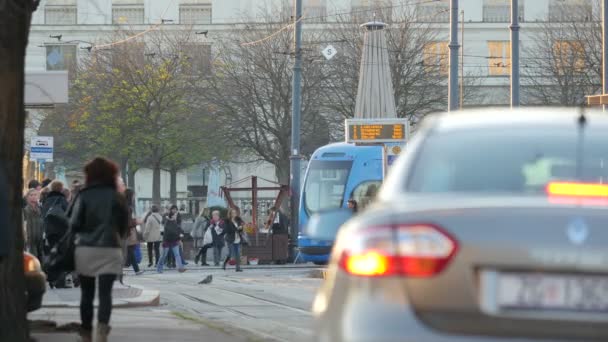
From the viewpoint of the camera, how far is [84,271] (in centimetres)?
1138

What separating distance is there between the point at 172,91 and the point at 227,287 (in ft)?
110

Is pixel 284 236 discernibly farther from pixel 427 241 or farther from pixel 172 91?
pixel 427 241

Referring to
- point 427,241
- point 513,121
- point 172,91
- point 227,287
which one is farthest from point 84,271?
point 172,91

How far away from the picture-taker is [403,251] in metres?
4.89

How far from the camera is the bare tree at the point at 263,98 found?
180 ft

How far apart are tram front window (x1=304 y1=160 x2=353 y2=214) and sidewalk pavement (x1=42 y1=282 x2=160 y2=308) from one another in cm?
1659

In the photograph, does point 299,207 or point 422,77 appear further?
point 422,77

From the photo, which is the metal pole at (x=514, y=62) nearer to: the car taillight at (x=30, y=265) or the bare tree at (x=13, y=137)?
the car taillight at (x=30, y=265)

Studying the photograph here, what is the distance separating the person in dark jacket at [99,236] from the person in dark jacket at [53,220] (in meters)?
6.43

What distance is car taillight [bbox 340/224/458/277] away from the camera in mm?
4844

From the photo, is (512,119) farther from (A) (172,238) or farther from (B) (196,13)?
(B) (196,13)

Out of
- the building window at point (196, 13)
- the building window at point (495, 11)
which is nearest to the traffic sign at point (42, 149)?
the building window at point (196, 13)

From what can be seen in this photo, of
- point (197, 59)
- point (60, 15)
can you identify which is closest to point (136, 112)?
point (197, 59)

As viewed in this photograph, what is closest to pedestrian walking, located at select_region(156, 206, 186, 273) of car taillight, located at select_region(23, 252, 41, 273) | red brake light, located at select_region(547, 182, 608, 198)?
car taillight, located at select_region(23, 252, 41, 273)
